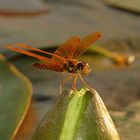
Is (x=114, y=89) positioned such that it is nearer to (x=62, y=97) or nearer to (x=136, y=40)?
(x=136, y=40)

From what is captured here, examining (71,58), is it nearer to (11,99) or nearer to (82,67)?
(82,67)

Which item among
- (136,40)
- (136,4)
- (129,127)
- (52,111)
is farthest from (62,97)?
(136,4)

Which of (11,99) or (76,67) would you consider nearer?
(76,67)

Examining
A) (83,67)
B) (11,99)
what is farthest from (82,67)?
(11,99)

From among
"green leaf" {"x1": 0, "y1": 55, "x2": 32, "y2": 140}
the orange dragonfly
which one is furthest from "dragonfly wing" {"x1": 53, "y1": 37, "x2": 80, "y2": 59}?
"green leaf" {"x1": 0, "y1": 55, "x2": 32, "y2": 140}

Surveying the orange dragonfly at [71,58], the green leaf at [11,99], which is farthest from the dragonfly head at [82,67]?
the green leaf at [11,99]
